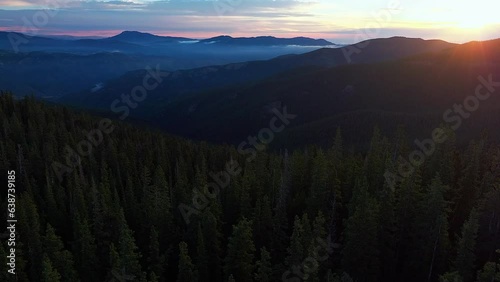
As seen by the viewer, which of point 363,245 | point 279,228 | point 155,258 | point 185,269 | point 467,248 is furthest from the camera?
point 279,228

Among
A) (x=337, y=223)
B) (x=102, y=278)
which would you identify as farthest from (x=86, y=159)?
(x=337, y=223)

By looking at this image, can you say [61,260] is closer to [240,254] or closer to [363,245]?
[240,254]

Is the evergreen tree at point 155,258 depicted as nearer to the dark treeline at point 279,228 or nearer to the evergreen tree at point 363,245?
the dark treeline at point 279,228

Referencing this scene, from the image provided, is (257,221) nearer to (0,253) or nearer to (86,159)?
(0,253)

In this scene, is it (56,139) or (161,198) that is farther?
(56,139)

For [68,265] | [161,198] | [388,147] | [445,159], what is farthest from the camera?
[388,147]

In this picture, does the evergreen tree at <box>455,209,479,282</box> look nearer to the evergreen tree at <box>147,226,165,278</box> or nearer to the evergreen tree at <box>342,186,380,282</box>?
the evergreen tree at <box>342,186,380,282</box>

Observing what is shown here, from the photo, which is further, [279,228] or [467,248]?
[279,228]

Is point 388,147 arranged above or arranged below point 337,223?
above

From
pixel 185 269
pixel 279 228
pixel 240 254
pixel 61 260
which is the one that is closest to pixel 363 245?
pixel 279 228
